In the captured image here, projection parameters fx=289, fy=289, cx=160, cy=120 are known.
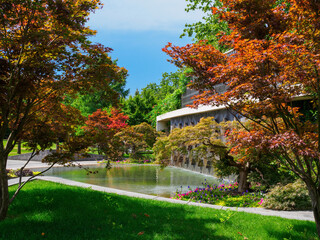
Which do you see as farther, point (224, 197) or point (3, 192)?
point (224, 197)

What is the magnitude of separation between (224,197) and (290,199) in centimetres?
225

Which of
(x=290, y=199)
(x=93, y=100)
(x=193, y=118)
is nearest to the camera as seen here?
(x=290, y=199)

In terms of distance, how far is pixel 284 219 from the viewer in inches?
230

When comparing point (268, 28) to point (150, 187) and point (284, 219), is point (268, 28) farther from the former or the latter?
point (150, 187)

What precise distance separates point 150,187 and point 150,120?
23378 millimetres

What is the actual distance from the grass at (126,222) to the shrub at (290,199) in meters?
1.40

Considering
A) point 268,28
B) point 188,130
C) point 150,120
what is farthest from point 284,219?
point 150,120

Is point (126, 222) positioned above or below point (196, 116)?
below

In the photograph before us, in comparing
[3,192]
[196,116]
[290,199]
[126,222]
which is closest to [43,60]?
[3,192]

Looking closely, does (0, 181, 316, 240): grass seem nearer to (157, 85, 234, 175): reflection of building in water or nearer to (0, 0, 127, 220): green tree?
(0, 0, 127, 220): green tree

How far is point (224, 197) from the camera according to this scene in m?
9.08

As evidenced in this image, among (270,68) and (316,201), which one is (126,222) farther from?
(270,68)

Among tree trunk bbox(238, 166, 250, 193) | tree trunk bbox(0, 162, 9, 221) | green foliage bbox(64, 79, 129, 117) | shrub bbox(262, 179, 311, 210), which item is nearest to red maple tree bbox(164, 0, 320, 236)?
Result: green foliage bbox(64, 79, 129, 117)

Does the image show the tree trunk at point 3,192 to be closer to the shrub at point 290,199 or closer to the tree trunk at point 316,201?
the tree trunk at point 316,201
